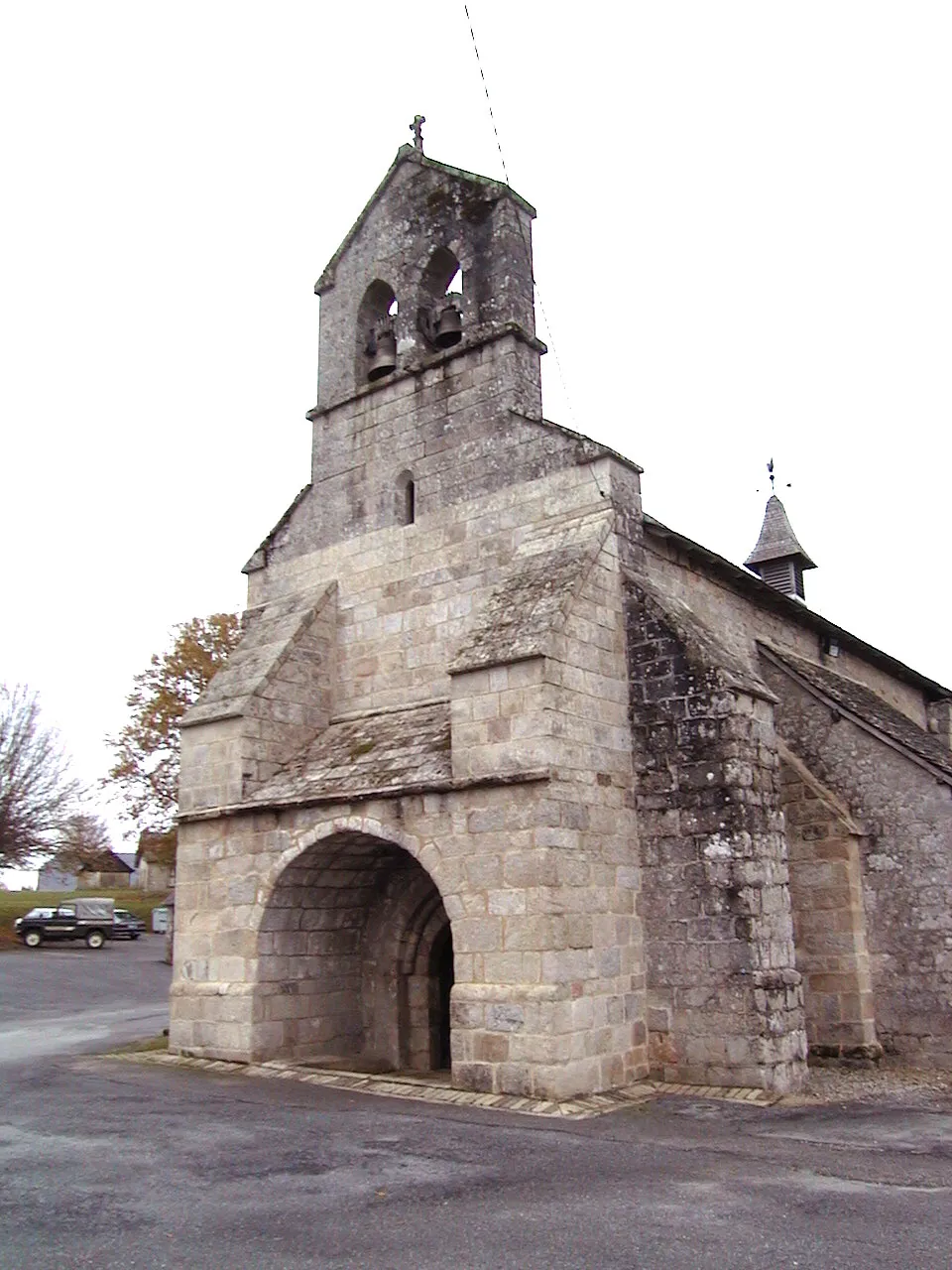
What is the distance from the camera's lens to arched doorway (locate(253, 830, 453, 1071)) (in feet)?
35.9

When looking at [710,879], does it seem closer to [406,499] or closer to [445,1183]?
[445,1183]

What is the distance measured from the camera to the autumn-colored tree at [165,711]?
28.8 m

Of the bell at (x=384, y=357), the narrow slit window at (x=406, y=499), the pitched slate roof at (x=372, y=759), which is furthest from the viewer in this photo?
the bell at (x=384, y=357)

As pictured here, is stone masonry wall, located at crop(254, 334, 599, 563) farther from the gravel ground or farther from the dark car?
the dark car

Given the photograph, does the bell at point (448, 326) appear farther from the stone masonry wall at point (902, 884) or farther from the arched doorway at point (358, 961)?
the stone masonry wall at point (902, 884)

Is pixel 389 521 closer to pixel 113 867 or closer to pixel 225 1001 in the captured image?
pixel 225 1001

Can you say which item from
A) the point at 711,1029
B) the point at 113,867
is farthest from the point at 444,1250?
the point at 113,867

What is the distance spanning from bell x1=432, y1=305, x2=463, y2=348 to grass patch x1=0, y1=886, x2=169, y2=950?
27.3 m

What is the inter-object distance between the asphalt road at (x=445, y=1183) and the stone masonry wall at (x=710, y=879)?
0.71 metres

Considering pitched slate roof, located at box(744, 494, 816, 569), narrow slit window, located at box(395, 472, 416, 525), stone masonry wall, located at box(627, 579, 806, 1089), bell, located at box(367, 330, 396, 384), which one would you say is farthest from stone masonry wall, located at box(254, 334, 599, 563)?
pitched slate roof, located at box(744, 494, 816, 569)

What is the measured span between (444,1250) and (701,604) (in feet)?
27.7

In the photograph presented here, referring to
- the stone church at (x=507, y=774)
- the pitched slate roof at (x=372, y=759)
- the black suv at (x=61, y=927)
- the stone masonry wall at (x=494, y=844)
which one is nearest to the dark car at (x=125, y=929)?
the black suv at (x=61, y=927)

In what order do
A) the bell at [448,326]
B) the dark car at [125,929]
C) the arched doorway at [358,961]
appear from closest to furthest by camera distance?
1. the arched doorway at [358,961]
2. the bell at [448,326]
3. the dark car at [125,929]

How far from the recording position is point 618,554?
10719 mm
